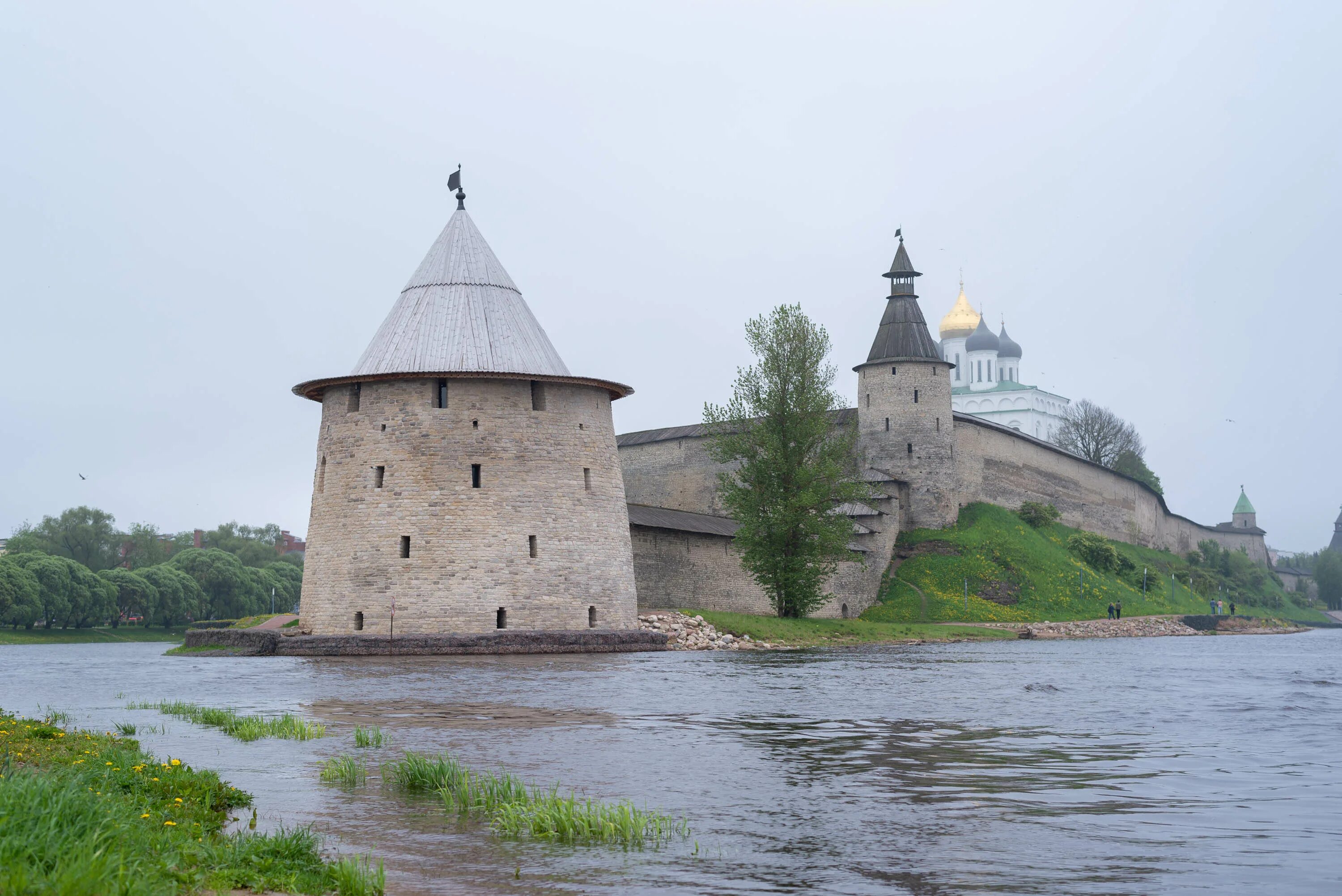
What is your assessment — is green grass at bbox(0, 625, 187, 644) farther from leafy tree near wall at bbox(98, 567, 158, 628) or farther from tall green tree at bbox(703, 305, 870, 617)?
tall green tree at bbox(703, 305, 870, 617)

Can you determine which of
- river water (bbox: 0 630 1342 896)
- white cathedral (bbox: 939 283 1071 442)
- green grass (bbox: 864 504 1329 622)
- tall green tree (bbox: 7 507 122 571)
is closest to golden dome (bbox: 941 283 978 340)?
white cathedral (bbox: 939 283 1071 442)

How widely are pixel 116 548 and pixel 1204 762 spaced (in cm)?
5558

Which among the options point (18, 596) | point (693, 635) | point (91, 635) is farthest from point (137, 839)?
point (91, 635)

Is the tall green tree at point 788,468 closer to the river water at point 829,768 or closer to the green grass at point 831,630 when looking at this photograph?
the green grass at point 831,630

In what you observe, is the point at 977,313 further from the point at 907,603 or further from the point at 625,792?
the point at 625,792

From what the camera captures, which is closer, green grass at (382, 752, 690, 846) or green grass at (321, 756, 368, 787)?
green grass at (382, 752, 690, 846)

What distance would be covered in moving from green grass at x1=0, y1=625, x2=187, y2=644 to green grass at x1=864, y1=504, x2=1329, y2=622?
2764 centimetres

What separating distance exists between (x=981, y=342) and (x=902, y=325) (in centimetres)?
6043

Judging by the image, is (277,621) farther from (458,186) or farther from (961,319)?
(961,319)

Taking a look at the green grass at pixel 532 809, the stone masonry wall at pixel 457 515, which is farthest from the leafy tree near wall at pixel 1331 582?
the green grass at pixel 532 809

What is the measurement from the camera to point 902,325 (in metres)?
50.6

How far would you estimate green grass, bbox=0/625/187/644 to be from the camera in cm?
4222

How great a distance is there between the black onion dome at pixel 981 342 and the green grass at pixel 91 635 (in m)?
74.7

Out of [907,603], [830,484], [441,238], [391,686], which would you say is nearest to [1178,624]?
[907,603]
